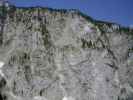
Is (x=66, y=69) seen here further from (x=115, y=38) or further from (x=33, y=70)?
(x=115, y=38)

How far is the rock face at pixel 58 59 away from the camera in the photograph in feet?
102

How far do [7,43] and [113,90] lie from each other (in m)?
11.1

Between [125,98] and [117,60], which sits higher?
[117,60]

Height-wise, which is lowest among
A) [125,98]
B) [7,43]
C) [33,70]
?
[125,98]

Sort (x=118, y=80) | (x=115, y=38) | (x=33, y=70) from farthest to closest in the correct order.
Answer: (x=115, y=38), (x=118, y=80), (x=33, y=70)

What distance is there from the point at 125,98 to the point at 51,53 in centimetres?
842

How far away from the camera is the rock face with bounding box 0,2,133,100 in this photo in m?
31.1

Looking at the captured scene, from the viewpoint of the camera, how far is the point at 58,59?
32406 millimetres

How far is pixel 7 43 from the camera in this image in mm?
31891

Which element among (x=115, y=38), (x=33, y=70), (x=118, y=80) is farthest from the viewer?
(x=115, y=38)

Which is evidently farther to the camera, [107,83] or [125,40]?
[125,40]

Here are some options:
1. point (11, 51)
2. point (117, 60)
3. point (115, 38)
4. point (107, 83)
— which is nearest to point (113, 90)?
point (107, 83)

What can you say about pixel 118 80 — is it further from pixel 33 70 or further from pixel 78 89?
pixel 33 70

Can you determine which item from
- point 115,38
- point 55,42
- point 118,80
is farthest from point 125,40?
point 55,42
